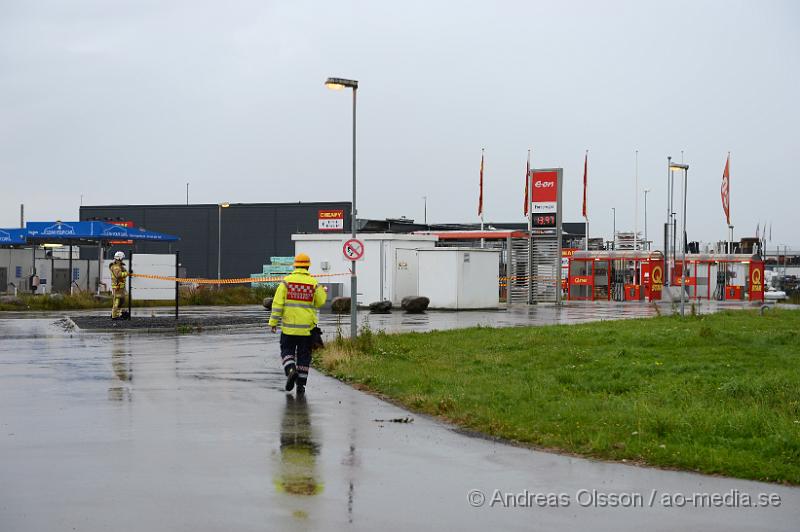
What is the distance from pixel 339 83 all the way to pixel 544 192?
28.2 metres

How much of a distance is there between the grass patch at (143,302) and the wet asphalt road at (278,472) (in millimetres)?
26793

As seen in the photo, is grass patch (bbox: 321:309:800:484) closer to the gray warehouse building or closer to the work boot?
the work boot

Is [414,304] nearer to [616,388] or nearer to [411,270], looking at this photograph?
[411,270]

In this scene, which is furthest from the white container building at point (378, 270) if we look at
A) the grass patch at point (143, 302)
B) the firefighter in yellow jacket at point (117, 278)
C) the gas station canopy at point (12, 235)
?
the gas station canopy at point (12, 235)

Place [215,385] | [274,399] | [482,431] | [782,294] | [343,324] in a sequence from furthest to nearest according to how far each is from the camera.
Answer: [782,294] < [343,324] < [215,385] < [274,399] < [482,431]

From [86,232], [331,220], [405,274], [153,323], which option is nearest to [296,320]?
[153,323]

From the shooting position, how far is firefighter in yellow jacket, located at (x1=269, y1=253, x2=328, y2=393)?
48.9 feet

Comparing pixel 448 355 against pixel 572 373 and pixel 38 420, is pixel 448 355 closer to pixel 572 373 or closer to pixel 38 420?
pixel 572 373

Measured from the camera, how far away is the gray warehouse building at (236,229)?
7869cm

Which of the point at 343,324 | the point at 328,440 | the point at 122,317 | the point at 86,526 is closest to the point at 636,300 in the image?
the point at 343,324

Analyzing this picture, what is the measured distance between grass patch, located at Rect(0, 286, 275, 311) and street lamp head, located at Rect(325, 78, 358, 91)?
861 inches

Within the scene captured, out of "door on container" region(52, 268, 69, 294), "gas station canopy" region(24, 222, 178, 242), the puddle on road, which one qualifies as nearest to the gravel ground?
"gas station canopy" region(24, 222, 178, 242)

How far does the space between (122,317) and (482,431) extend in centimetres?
2174

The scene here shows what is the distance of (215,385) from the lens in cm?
1579
